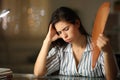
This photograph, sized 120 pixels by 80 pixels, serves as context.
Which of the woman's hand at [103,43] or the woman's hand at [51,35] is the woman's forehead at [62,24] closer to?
the woman's hand at [51,35]

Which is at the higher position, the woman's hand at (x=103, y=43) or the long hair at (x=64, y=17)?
the long hair at (x=64, y=17)

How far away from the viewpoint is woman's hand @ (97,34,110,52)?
40.5 inches

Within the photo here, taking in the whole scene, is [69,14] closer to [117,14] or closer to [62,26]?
[62,26]

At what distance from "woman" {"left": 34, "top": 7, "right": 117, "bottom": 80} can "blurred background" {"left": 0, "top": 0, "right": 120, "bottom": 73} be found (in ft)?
0.10

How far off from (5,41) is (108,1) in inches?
20.3

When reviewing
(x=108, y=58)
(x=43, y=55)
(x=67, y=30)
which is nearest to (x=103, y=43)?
(x=108, y=58)

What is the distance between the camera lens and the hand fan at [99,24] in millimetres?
1044

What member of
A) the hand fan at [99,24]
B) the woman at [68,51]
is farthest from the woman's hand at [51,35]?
the hand fan at [99,24]

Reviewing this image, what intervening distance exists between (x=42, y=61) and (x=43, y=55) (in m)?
0.03

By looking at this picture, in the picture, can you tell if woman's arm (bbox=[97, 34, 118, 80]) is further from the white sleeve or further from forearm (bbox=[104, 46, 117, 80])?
the white sleeve

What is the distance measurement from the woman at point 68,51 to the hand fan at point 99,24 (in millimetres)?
20

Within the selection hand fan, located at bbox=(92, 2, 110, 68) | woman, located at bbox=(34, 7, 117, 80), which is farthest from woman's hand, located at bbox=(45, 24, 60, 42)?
hand fan, located at bbox=(92, 2, 110, 68)

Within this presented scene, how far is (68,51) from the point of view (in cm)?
115

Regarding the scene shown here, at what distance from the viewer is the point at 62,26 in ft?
3.64
